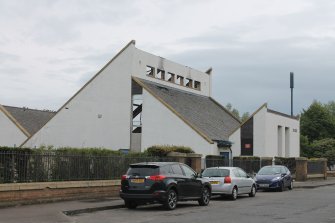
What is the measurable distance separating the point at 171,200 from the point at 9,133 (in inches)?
1471

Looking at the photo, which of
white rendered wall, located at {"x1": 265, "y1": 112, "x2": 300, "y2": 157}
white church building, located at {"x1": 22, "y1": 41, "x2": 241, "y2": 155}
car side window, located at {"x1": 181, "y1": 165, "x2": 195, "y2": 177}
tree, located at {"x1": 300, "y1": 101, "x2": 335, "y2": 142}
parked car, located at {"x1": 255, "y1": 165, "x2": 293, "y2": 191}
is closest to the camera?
car side window, located at {"x1": 181, "y1": 165, "x2": 195, "y2": 177}

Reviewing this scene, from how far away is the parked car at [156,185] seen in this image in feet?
56.9

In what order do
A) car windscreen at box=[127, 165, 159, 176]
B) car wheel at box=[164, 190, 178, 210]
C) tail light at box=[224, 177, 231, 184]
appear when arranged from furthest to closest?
tail light at box=[224, 177, 231, 184] < car windscreen at box=[127, 165, 159, 176] < car wheel at box=[164, 190, 178, 210]

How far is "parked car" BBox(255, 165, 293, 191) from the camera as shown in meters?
29.5

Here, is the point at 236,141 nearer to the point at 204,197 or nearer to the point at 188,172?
the point at 204,197

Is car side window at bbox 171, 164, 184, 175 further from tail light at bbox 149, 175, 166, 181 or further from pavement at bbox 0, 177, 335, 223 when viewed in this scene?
pavement at bbox 0, 177, 335, 223

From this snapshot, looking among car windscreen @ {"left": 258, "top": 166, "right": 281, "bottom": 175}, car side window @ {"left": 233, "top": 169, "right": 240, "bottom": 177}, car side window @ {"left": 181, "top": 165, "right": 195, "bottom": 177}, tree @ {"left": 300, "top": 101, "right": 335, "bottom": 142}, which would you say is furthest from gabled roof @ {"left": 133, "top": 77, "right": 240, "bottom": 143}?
tree @ {"left": 300, "top": 101, "right": 335, "bottom": 142}

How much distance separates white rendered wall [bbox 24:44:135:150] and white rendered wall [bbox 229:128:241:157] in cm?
902

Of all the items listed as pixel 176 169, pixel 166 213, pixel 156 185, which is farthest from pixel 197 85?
pixel 166 213

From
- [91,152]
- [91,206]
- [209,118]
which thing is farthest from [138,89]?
[91,206]

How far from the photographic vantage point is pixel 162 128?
44.5 m

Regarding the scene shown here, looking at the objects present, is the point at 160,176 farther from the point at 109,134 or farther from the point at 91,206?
the point at 109,134

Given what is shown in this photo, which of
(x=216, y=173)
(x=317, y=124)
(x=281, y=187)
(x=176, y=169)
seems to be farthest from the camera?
(x=317, y=124)

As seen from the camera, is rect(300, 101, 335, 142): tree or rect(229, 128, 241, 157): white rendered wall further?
rect(300, 101, 335, 142): tree
